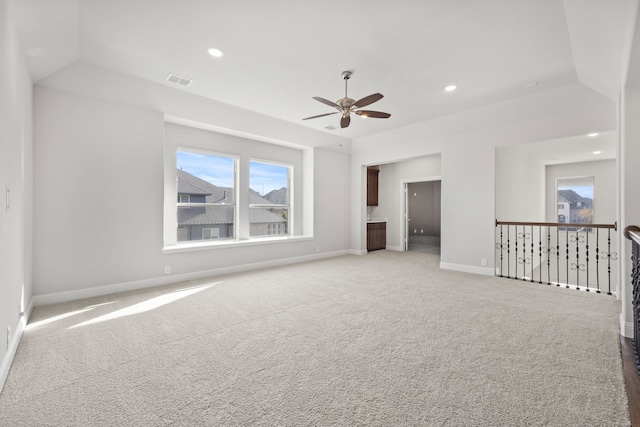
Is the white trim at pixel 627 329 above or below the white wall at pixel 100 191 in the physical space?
below

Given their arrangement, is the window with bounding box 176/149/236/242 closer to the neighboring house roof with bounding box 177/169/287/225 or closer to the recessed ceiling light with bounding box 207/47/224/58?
the neighboring house roof with bounding box 177/169/287/225

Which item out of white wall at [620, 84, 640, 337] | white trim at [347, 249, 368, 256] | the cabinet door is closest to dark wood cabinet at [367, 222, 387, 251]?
the cabinet door

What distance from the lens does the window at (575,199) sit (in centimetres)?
770

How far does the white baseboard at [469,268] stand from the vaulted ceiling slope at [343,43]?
9.52 ft

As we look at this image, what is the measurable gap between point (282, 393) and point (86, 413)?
1091 millimetres

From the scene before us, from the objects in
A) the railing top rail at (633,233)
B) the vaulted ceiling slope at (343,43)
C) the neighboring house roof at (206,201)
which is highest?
the vaulted ceiling slope at (343,43)

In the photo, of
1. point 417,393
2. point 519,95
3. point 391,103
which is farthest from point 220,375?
point 519,95

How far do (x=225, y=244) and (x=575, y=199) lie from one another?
9.53 meters

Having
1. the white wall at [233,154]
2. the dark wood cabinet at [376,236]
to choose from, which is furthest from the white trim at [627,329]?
the dark wood cabinet at [376,236]

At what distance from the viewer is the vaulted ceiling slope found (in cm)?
243

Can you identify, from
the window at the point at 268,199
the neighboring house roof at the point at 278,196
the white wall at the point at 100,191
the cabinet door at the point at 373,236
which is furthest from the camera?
the cabinet door at the point at 373,236

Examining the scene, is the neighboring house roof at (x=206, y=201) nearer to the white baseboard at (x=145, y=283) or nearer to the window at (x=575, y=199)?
the white baseboard at (x=145, y=283)

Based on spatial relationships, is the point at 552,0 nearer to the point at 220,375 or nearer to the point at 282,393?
the point at 282,393

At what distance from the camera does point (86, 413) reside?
61.6 inches
